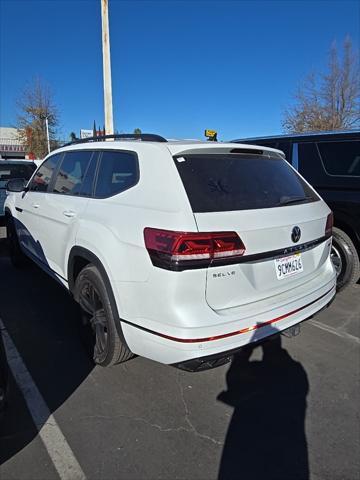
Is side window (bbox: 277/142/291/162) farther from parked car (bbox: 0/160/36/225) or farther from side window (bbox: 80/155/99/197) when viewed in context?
parked car (bbox: 0/160/36/225)

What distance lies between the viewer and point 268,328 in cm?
242

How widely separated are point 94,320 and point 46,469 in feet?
3.53

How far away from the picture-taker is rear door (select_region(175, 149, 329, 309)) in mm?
2213

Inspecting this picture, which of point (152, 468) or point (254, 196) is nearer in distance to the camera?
point (152, 468)

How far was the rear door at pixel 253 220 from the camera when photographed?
2213 millimetres

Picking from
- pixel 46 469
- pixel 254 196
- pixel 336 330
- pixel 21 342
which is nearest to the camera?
pixel 46 469

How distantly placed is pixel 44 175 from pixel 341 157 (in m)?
3.72

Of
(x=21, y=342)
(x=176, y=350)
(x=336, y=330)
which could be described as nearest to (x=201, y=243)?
(x=176, y=350)

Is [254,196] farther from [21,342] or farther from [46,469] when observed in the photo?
[21,342]

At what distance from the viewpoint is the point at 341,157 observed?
4.67 metres

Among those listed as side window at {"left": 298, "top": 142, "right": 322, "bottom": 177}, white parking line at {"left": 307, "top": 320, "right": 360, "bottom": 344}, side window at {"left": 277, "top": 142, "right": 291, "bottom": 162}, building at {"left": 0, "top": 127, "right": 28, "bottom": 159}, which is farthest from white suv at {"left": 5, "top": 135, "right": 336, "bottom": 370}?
building at {"left": 0, "top": 127, "right": 28, "bottom": 159}

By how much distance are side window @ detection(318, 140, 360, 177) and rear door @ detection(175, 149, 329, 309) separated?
195 centimetres

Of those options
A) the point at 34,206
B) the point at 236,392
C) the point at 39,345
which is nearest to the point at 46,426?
the point at 39,345

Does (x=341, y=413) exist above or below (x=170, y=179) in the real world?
below
